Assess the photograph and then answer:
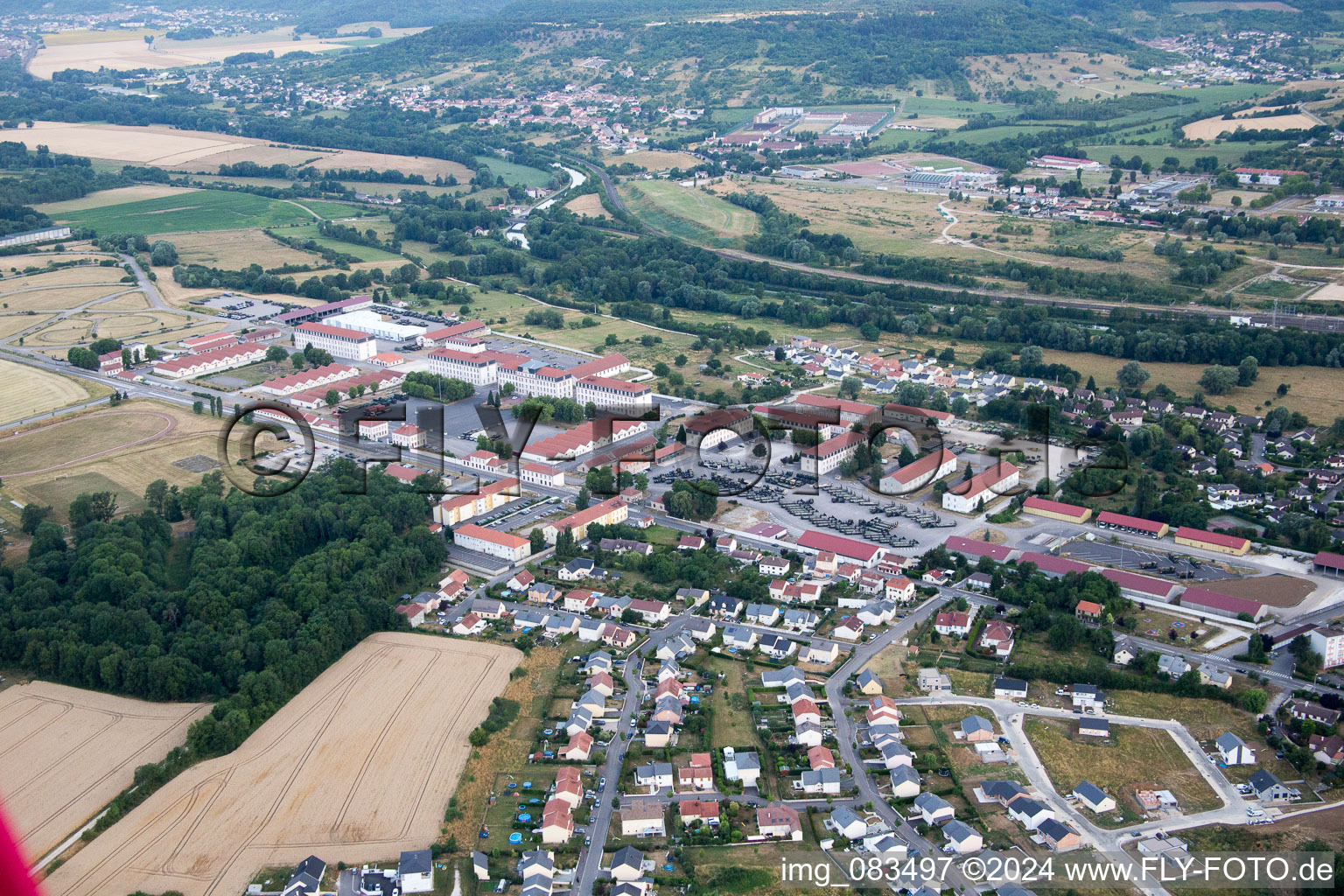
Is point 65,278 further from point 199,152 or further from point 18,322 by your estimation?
point 199,152

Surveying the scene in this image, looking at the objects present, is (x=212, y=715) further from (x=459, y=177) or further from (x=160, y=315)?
(x=459, y=177)

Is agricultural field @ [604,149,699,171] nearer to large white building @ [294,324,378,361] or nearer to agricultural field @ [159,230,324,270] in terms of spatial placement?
agricultural field @ [159,230,324,270]

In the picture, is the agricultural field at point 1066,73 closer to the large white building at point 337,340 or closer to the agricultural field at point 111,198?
the agricultural field at point 111,198

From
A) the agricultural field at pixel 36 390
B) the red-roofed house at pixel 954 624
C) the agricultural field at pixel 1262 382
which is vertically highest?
the agricultural field at pixel 1262 382

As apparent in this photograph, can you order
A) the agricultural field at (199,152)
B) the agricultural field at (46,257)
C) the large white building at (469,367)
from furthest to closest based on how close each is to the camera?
the agricultural field at (199,152) → the agricultural field at (46,257) → the large white building at (469,367)

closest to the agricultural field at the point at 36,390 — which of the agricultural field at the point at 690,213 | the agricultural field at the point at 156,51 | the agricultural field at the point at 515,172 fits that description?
the agricultural field at the point at 690,213

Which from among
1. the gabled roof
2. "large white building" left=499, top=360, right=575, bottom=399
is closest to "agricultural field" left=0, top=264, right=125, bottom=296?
"large white building" left=499, top=360, right=575, bottom=399

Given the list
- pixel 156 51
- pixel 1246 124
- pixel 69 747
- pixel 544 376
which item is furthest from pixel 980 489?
pixel 156 51
